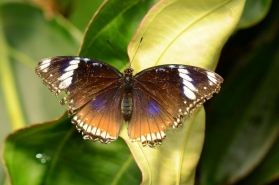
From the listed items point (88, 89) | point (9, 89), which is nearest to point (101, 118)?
point (88, 89)

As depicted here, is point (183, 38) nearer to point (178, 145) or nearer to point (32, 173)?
point (178, 145)

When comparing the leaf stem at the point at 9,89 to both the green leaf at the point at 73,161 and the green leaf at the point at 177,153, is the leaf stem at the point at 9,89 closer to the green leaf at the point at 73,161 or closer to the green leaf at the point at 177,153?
the green leaf at the point at 73,161

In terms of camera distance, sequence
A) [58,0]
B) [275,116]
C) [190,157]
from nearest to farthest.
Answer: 1. [190,157]
2. [275,116]
3. [58,0]

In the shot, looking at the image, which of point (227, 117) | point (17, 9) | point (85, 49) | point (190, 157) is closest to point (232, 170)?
point (227, 117)

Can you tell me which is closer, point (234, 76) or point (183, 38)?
point (183, 38)

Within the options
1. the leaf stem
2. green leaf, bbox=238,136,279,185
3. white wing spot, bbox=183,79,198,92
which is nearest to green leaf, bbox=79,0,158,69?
white wing spot, bbox=183,79,198,92

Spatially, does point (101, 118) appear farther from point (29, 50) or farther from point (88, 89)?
point (29, 50)

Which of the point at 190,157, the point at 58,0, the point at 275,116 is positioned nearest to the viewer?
the point at 190,157
